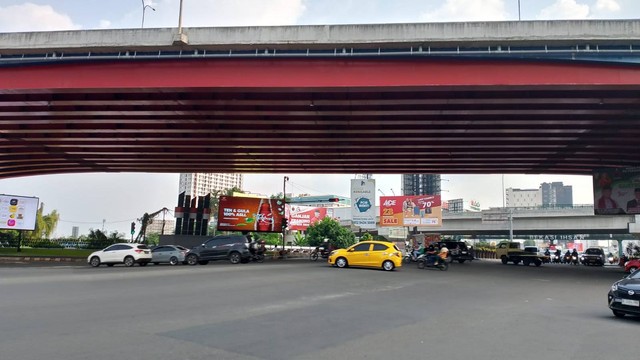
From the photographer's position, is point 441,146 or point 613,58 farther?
point 441,146

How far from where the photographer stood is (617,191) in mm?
33375

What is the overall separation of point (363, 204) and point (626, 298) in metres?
29.1

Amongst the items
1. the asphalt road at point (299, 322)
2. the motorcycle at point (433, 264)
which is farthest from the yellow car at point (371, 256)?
the asphalt road at point (299, 322)

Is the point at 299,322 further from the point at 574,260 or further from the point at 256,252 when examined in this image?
the point at 574,260

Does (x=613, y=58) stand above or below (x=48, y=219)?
above

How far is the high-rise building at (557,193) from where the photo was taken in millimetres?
170375

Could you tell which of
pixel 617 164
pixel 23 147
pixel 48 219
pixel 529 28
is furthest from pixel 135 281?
pixel 48 219

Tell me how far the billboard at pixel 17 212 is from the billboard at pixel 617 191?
4418cm

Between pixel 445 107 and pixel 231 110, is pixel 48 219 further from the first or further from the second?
pixel 445 107

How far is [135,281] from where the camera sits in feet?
51.6

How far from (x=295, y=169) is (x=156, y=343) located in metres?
32.4

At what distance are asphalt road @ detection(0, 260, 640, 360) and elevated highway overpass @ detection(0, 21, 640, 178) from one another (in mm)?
8000

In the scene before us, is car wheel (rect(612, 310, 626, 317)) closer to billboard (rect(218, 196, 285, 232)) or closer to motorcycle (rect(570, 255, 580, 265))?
billboard (rect(218, 196, 285, 232))

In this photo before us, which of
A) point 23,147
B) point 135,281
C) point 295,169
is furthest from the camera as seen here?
point 295,169
